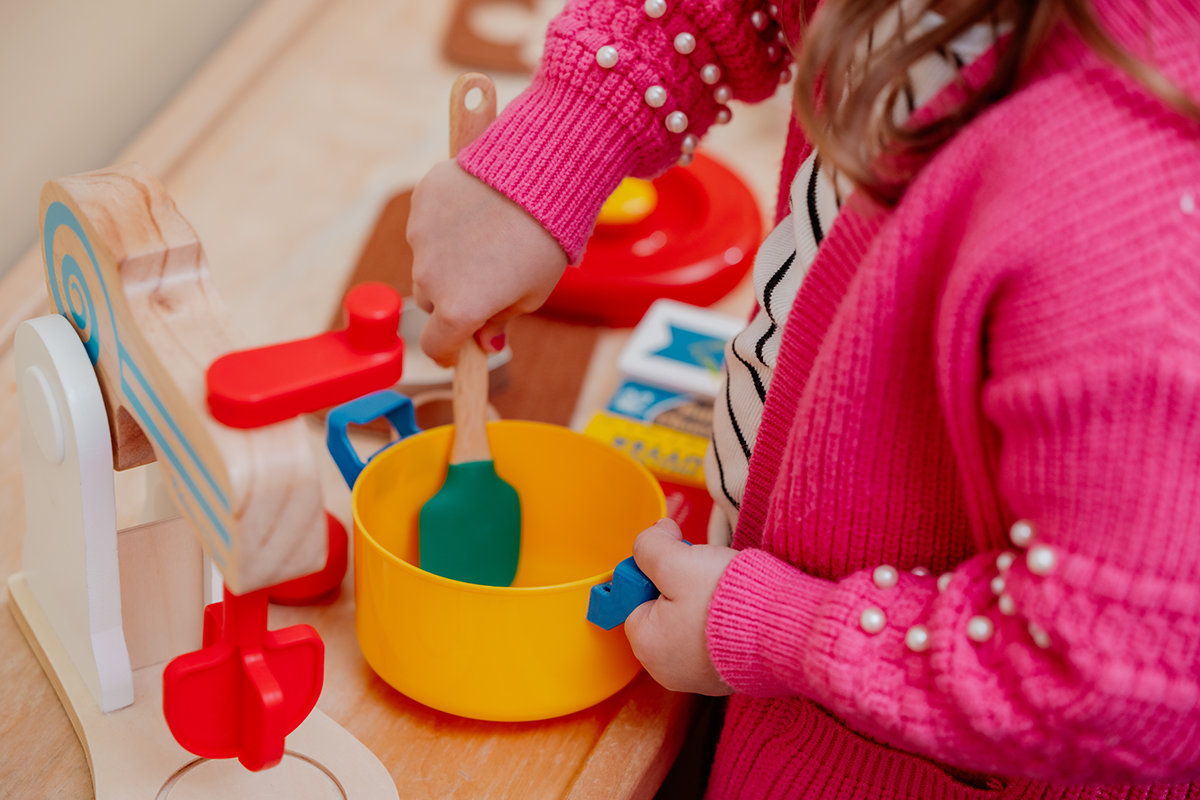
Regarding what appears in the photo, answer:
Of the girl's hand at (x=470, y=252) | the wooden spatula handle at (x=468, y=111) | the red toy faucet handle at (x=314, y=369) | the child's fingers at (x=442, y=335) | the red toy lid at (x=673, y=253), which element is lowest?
the red toy lid at (x=673, y=253)

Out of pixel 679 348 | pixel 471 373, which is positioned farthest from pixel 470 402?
pixel 679 348

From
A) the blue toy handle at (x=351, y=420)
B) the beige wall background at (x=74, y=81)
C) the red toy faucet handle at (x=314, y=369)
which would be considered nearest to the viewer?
the red toy faucet handle at (x=314, y=369)

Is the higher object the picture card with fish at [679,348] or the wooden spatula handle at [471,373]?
the wooden spatula handle at [471,373]

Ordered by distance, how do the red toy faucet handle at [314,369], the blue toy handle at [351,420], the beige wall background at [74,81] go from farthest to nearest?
the beige wall background at [74,81] < the blue toy handle at [351,420] < the red toy faucet handle at [314,369]

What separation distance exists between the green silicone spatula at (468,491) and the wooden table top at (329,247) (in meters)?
0.07

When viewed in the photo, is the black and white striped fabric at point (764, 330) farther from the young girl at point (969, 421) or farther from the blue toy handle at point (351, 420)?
the blue toy handle at point (351, 420)

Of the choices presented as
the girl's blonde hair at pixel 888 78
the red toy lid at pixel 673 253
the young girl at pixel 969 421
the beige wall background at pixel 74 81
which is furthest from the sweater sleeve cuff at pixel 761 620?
the beige wall background at pixel 74 81

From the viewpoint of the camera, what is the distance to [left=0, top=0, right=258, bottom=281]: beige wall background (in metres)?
0.73

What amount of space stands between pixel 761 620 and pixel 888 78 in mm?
219

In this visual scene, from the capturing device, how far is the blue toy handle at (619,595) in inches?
17.8

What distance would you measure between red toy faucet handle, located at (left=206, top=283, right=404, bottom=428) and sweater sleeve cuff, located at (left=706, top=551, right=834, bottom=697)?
0.17 m

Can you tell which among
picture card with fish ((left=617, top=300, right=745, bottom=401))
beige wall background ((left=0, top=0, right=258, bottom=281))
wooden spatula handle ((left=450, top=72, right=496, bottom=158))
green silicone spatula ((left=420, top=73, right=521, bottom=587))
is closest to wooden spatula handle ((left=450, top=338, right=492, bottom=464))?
green silicone spatula ((left=420, top=73, right=521, bottom=587))

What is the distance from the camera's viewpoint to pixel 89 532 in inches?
16.7

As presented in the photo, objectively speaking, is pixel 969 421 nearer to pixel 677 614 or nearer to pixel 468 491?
pixel 677 614
